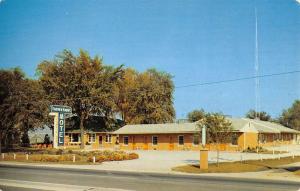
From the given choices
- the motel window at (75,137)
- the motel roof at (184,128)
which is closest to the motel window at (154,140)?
the motel roof at (184,128)

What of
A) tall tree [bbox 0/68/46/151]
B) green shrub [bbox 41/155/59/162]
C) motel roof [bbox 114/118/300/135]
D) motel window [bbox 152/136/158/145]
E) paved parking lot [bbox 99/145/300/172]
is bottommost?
paved parking lot [bbox 99/145/300/172]

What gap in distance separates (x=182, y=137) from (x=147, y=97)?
1425cm

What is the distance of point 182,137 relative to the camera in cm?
5072

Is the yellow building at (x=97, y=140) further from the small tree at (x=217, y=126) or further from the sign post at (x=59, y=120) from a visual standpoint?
the small tree at (x=217, y=126)

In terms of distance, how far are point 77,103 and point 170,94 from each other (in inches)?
888

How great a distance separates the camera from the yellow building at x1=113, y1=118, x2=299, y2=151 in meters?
46.5

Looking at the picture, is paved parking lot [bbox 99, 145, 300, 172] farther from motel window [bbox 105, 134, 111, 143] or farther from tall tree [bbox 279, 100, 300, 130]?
tall tree [bbox 279, 100, 300, 130]

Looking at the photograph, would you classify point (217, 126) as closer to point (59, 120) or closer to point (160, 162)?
point (160, 162)

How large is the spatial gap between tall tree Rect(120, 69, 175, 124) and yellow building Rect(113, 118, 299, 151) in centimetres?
788

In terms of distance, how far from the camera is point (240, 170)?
23109 mm

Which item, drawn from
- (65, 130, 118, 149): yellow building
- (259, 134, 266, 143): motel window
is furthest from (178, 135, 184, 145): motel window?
(65, 130, 118, 149): yellow building

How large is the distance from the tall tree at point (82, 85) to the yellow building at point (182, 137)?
17.4 ft

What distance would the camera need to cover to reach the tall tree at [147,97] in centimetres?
6331

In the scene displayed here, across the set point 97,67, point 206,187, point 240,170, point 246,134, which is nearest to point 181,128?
point 246,134
